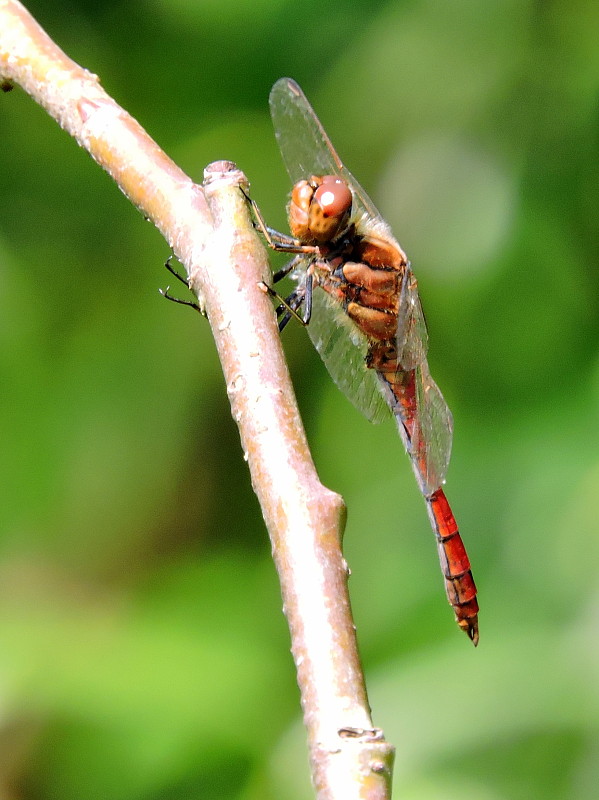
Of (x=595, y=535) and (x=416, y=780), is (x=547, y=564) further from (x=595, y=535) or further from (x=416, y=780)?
(x=416, y=780)

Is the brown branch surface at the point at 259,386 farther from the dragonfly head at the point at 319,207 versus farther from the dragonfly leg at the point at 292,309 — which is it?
the dragonfly head at the point at 319,207

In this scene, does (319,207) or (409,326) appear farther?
(409,326)

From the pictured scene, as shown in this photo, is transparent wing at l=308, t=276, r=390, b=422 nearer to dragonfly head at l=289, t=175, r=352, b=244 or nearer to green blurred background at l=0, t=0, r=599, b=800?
dragonfly head at l=289, t=175, r=352, b=244

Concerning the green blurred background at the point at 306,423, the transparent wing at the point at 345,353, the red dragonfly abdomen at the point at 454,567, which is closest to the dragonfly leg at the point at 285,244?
the transparent wing at the point at 345,353

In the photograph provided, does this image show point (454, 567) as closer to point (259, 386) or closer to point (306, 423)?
point (306, 423)

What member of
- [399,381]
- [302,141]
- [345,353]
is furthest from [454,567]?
[302,141]

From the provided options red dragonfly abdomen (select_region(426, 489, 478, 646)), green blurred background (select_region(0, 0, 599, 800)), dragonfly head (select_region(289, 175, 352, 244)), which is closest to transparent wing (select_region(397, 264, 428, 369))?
dragonfly head (select_region(289, 175, 352, 244))

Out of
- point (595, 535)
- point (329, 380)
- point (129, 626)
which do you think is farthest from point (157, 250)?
point (595, 535)

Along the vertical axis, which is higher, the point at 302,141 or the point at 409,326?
the point at 302,141
